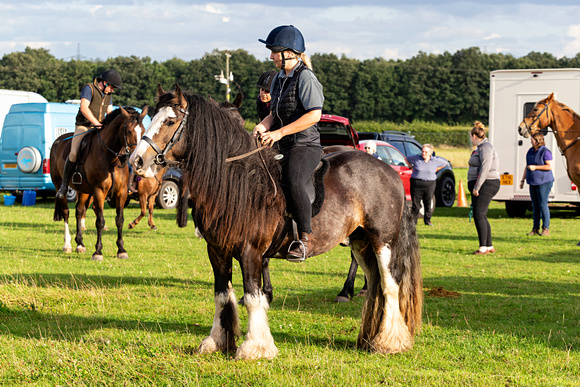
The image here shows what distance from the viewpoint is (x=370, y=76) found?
90.2 meters

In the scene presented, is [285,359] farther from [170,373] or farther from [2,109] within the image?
[2,109]

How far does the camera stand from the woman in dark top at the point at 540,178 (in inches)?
565

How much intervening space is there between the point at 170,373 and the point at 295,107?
7.85 feet

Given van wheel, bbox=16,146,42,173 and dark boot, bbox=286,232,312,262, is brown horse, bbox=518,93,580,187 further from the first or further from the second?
van wheel, bbox=16,146,42,173

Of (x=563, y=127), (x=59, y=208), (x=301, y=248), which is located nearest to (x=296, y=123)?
(x=301, y=248)

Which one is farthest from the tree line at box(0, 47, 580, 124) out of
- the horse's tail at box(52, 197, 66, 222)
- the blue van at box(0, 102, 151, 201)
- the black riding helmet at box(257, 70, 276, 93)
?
the black riding helmet at box(257, 70, 276, 93)

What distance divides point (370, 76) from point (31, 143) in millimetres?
73294

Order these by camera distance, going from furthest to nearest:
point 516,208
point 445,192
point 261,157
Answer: point 445,192 → point 516,208 → point 261,157

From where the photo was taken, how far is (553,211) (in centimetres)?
2088

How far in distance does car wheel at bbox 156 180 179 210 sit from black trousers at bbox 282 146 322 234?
607 inches

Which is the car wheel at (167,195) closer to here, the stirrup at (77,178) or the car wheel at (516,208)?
the stirrup at (77,178)

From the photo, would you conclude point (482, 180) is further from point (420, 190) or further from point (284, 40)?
point (284, 40)

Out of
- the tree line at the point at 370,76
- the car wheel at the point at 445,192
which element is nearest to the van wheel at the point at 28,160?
the car wheel at the point at 445,192

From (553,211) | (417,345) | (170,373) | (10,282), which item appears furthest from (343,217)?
(553,211)
